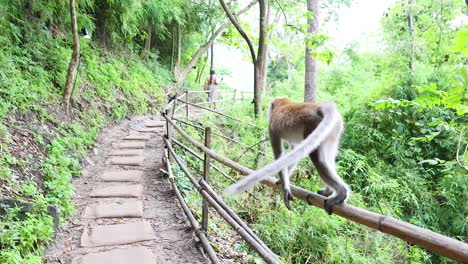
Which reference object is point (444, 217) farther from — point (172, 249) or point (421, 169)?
point (172, 249)

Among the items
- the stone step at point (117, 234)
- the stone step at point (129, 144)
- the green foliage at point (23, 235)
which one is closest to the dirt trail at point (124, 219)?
the stone step at point (117, 234)

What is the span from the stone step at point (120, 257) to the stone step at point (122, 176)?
2.24m

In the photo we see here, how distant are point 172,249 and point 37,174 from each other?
224cm

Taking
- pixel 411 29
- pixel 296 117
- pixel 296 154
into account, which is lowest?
pixel 296 154

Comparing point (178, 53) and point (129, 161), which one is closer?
point (129, 161)

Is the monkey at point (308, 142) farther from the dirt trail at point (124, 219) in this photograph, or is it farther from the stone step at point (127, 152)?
the stone step at point (127, 152)

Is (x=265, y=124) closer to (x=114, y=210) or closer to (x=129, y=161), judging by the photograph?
(x=129, y=161)

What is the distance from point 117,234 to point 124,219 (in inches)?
17.7

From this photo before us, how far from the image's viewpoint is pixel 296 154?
6.40 feet

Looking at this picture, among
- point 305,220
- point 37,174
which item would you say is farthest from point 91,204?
point 305,220

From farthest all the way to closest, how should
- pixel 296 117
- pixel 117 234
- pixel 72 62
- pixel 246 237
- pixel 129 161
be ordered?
pixel 72 62 < pixel 129 161 < pixel 117 234 < pixel 246 237 < pixel 296 117

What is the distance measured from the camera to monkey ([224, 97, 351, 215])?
192cm

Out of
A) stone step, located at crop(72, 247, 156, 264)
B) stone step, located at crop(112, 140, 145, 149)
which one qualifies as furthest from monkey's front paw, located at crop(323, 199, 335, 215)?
stone step, located at crop(112, 140, 145, 149)

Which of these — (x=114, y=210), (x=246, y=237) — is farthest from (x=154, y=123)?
(x=246, y=237)
